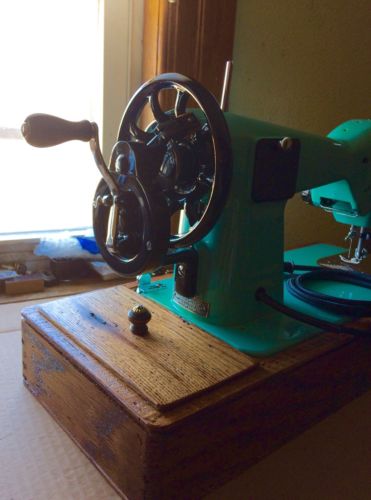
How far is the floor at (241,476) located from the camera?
1.68ft

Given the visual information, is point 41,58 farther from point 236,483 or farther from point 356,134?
point 236,483

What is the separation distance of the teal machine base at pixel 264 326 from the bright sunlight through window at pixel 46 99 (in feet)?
1.70

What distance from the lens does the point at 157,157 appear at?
0.56 m

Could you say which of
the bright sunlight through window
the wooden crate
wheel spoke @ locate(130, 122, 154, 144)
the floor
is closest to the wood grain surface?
the wooden crate

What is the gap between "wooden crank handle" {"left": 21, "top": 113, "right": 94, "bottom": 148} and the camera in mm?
515

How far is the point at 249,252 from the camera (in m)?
0.64

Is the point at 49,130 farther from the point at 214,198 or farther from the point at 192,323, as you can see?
the point at 192,323

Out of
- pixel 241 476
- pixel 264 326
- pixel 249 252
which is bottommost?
pixel 241 476

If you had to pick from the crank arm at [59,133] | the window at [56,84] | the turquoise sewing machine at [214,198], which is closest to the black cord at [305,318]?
the turquoise sewing machine at [214,198]

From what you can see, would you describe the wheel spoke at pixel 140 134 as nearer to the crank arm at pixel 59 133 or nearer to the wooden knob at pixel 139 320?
the crank arm at pixel 59 133

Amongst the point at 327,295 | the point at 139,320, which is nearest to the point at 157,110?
the point at 139,320

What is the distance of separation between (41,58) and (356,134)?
2.37ft

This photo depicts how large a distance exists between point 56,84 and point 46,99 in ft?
0.14

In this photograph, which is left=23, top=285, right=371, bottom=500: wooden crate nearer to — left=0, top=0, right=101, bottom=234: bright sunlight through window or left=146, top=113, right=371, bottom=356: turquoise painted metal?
left=146, top=113, right=371, bottom=356: turquoise painted metal
